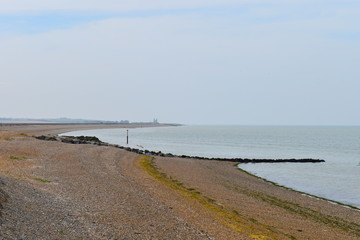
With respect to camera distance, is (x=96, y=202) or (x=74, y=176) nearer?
(x=96, y=202)

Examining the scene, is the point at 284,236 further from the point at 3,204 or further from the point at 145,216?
the point at 3,204

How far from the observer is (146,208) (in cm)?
1717

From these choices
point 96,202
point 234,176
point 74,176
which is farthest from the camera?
point 234,176

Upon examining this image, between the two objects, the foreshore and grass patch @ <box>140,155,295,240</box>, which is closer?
the foreshore

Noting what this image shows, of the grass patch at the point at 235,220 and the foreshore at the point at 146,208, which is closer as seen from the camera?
the foreshore at the point at 146,208

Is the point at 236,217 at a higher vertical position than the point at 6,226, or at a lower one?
lower

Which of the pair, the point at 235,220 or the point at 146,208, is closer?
the point at 146,208

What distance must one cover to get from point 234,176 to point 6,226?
2654cm

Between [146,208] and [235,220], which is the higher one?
[146,208]

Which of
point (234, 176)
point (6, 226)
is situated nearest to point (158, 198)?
point (6, 226)

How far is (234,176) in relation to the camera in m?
36.1

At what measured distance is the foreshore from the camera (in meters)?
13.2

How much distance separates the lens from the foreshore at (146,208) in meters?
13.2

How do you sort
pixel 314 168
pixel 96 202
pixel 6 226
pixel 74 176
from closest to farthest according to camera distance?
1. pixel 6 226
2. pixel 96 202
3. pixel 74 176
4. pixel 314 168
